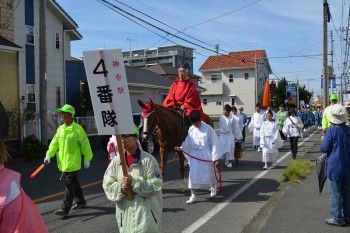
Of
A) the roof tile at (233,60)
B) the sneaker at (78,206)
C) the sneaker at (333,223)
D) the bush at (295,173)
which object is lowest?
the sneaker at (78,206)

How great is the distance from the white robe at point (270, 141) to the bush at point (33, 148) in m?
8.71

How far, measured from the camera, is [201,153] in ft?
24.9

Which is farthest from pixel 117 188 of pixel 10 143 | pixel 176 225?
pixel 10 143

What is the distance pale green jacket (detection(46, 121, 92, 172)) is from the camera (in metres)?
6.65

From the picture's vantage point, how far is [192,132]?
25.4ft

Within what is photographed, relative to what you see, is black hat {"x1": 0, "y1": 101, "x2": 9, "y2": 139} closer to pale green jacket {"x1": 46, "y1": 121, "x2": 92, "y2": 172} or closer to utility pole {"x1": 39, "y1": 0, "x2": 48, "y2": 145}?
pale green jacket {"x1": 46, "y1": 121, "x2": 92, "y2": 172}

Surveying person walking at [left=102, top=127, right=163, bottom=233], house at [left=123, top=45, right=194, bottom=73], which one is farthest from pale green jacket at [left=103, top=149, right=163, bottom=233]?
house at [left=123, top=45, right=194, bottom=73]

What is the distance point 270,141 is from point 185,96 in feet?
12.4

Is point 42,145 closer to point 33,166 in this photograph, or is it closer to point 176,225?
point 33,166

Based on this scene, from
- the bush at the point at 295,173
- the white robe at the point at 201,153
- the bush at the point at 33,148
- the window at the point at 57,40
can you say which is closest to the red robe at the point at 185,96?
the white robe at the point at 201,153

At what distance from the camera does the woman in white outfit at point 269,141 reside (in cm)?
1166

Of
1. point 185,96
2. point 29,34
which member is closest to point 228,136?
point 185,96

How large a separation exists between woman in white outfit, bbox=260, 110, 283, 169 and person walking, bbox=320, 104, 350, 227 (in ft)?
19.4

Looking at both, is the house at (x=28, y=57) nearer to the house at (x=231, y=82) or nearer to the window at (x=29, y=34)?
the window at (x=29, y=34)
